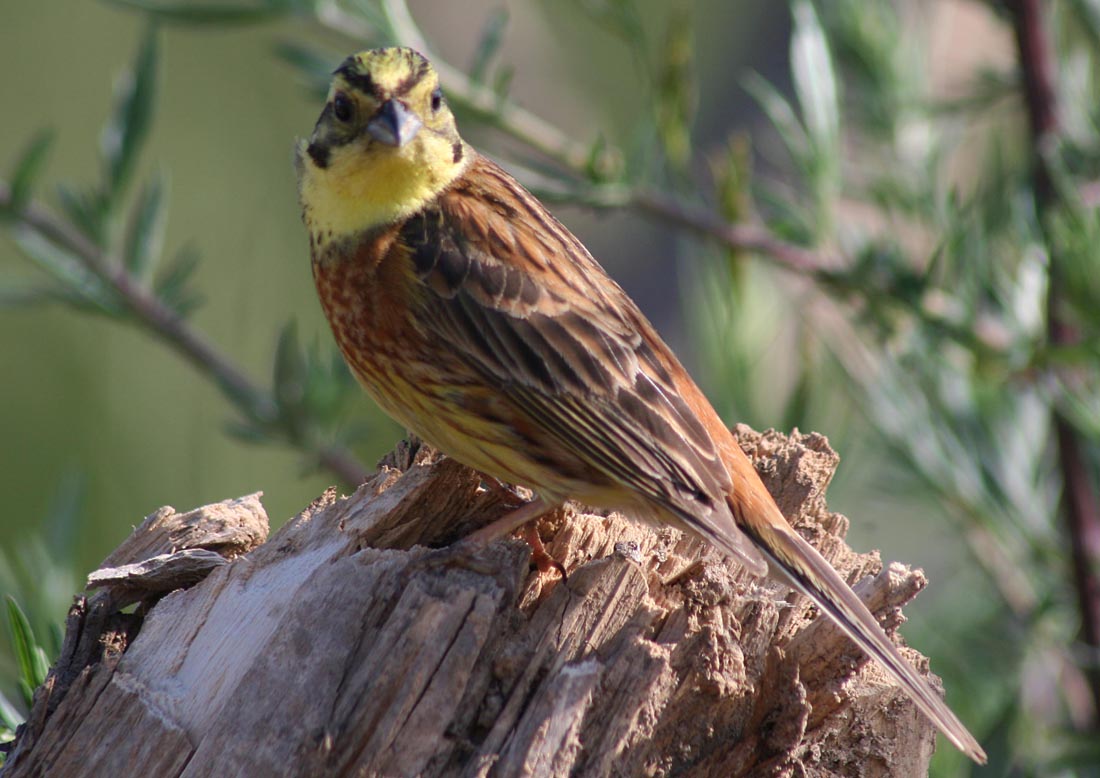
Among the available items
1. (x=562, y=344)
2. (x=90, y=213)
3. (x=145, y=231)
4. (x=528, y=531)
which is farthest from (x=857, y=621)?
(x=90, y=213)

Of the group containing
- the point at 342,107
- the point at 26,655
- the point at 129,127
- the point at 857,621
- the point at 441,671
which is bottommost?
the point at 26,655

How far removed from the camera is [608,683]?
2.37 metres

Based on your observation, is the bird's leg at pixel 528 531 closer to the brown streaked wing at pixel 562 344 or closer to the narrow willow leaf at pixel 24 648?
the brown streaked wing at pixel 562 344

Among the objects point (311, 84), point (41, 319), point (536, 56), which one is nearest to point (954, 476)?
point (311, 84)

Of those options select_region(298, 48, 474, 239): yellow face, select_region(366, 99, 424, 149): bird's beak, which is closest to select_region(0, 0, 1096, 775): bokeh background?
select_region(298, 48, 474, 239): yellow face

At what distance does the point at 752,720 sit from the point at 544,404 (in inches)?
40.2

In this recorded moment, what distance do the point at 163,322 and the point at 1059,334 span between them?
2699 millimetres

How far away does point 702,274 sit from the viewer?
454 cm

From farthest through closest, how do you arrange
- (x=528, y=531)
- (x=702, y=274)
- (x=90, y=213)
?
(x=702, y=274) < (x=90, y=213) < (x=528, y=531)

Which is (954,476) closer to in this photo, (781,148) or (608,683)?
(608,683)

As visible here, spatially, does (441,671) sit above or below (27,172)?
below

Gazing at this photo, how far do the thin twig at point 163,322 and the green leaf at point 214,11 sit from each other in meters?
0.67

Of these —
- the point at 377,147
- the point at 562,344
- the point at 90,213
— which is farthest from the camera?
the point at 90,213

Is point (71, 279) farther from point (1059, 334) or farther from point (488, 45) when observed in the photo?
point (1059, 334)
